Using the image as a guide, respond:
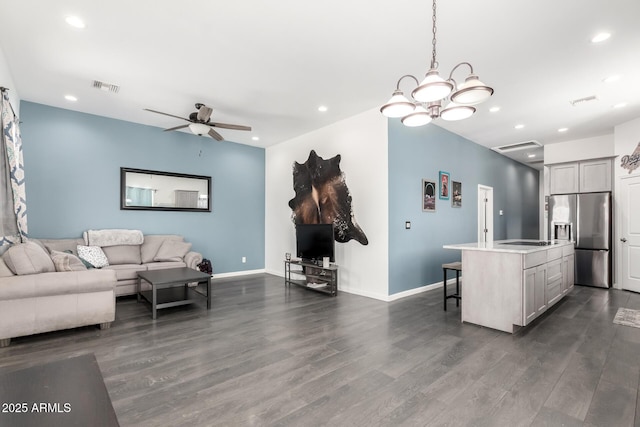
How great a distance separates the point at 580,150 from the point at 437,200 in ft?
11.8

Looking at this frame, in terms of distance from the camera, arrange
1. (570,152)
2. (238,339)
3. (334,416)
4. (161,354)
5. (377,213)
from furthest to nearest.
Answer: (570,152) → (377,213) → (238,339) → (161,354) → (334,416)

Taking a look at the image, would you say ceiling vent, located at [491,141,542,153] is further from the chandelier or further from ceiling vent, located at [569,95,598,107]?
the chandelier

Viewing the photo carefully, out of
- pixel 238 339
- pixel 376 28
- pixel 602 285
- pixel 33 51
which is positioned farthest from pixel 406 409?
pixel 602 285

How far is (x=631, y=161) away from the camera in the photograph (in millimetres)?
5336

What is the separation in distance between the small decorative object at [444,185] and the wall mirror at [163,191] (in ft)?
15.0

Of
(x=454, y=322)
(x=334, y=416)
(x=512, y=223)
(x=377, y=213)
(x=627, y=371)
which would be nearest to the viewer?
(x=334, y=416)

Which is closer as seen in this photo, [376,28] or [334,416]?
[334,416]

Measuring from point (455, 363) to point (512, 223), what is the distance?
22.0ft

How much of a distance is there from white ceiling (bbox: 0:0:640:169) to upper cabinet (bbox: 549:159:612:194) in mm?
1240

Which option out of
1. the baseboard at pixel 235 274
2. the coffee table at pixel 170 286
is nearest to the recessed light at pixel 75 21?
the coffee table at pixel 170 286

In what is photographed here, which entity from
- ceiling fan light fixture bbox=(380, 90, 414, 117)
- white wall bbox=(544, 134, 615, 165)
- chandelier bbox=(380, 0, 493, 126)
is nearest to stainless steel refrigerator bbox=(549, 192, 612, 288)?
white wall bbox=(544, 134, 615, 165)

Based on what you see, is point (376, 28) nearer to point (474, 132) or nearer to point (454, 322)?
point (454, 322)

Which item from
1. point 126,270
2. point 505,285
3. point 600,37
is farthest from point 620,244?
point 126,270

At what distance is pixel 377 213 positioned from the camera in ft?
15.9
